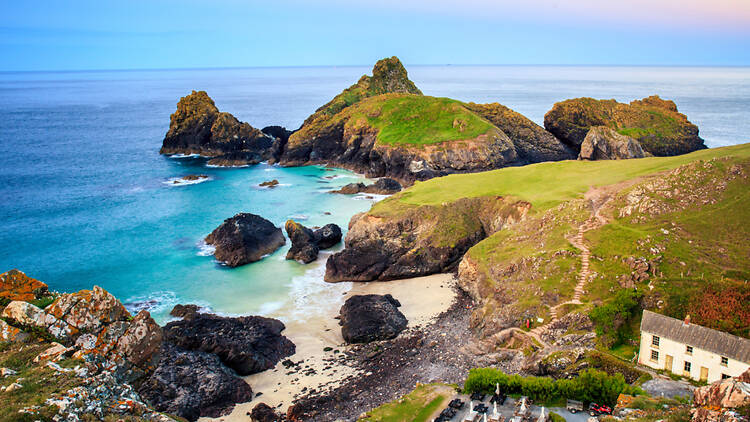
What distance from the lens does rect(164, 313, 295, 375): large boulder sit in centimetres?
2966

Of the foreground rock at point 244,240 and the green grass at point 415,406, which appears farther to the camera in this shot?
the foreground rock at point 244,240

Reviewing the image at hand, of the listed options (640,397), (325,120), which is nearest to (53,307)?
(640,397)

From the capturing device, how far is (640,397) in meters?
19.5

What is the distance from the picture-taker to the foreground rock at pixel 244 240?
155 ft

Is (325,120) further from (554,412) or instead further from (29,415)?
(29,415)

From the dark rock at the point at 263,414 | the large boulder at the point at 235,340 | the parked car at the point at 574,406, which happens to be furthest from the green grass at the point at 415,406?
the large boulder at the point at 235,340

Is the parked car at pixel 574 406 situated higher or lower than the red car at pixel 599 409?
lower

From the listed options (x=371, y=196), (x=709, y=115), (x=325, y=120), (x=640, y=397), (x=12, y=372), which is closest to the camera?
(x=12, y=372)

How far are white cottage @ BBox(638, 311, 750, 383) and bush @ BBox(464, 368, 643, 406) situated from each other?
3.46 m

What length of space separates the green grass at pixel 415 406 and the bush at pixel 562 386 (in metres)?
1.58

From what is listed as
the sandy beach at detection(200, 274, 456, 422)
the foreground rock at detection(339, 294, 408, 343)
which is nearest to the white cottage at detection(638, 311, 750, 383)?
the sandy beach at detection(200, 274, 456, 422)

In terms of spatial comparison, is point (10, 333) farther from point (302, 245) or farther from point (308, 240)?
point (308, 240)

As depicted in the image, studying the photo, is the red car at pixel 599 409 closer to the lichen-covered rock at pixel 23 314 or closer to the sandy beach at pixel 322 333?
the sandy beach at pixel 322 333

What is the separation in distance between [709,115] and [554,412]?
143365mm
